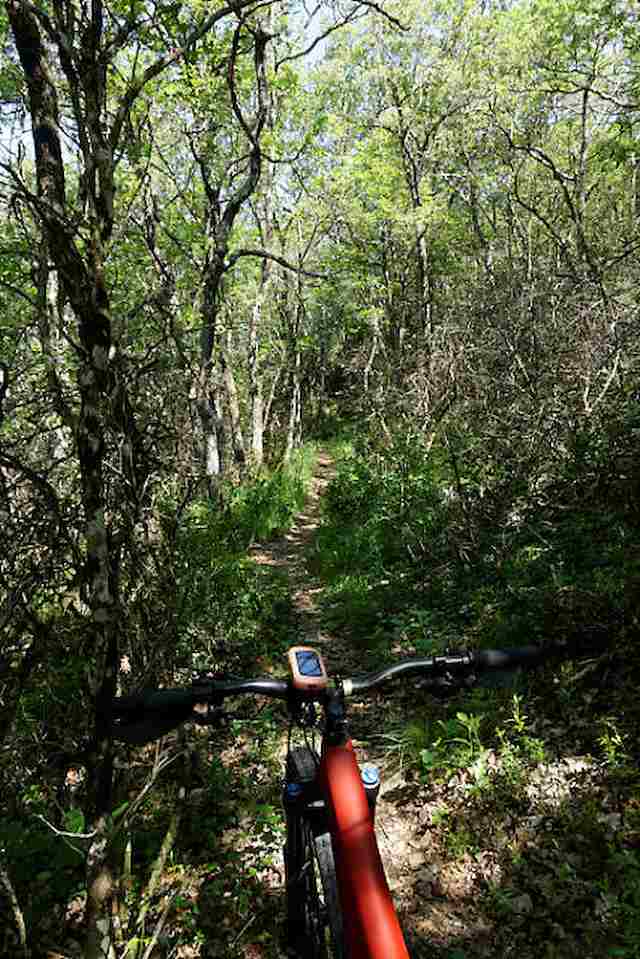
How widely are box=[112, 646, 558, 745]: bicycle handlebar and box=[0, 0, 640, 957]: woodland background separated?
178 mm

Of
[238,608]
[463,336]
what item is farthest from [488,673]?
[463,336]

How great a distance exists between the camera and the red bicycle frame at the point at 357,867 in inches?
59.1

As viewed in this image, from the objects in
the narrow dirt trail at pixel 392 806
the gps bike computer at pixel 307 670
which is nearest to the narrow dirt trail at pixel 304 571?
the narrow dirt trail at pixel 392 806

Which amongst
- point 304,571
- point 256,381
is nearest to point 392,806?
point 304,571

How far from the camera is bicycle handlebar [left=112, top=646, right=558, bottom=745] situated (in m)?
1.98

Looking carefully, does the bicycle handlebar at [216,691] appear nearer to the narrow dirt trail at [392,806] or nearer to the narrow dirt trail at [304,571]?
the narrow dirt trail at [392,806]

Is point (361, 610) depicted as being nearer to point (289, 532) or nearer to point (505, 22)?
point (289, 532)

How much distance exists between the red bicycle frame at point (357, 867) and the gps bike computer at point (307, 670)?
0.70 feet

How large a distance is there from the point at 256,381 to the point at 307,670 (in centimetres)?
1341

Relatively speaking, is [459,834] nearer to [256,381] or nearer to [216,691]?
[216,691]

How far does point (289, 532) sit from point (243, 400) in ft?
48.0

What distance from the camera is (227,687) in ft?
6.65

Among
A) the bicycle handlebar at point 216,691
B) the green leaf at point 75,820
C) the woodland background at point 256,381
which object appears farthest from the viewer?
the green leaf at point 75,820

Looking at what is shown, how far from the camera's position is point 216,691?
6.58 ft
